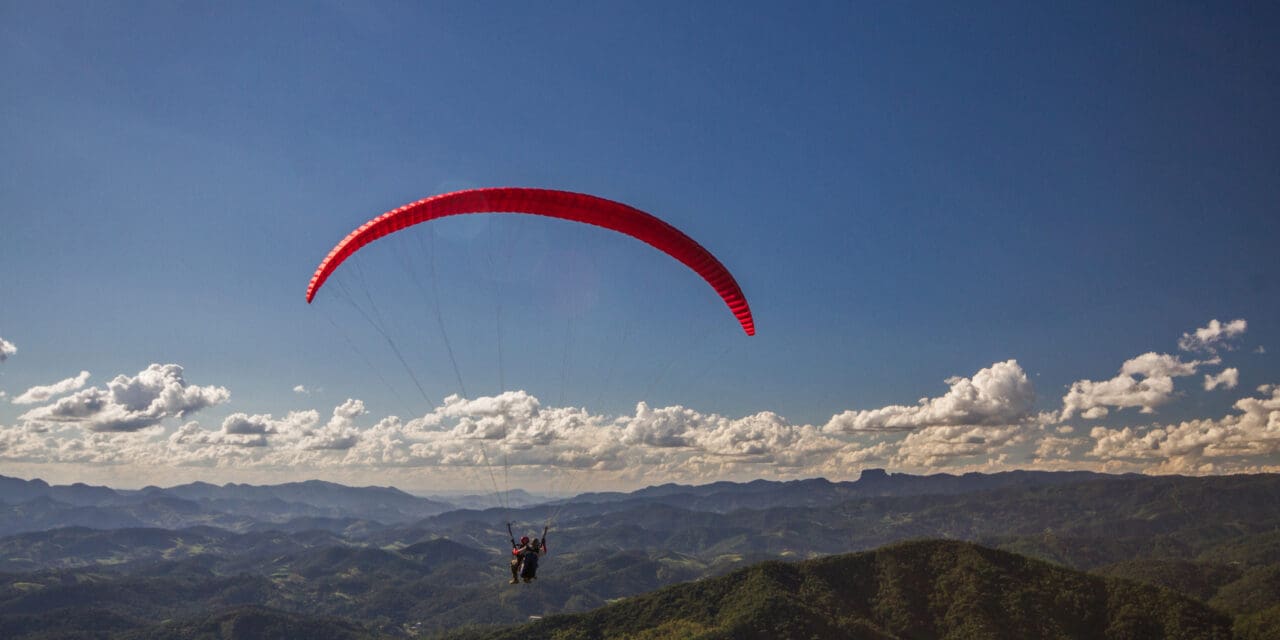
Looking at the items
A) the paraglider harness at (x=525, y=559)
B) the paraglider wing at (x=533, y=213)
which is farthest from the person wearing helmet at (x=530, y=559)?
the paraglider wing at (x=533, y=213)

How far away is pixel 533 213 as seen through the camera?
23.4 m

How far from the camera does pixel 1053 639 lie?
19212 cm

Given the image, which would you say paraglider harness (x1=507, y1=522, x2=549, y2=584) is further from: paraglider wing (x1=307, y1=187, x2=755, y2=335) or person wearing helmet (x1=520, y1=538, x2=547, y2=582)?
paraglider wing (x1=307, y1=187, x2=755, y2=335)

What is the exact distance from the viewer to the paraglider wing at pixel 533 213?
22.1 meters

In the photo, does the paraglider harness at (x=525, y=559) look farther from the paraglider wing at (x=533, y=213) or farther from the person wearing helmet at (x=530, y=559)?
the paraglider wing at (x=533, y=213)

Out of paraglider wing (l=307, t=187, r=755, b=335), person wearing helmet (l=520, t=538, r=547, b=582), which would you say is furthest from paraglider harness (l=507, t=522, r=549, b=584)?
paraglider wing (l=307, t=187, r=755, b=335)

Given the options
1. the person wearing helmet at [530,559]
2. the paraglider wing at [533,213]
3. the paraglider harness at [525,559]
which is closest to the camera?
the paraglider wing at [533,213]

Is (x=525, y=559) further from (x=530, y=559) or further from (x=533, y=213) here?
(x=533, y=213)

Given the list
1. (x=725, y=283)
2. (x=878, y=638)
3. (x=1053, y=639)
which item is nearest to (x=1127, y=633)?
(x=1053, y=639)

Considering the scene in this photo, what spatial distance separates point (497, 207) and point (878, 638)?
217m

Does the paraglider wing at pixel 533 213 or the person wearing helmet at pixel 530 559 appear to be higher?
the paraglider wing at pixel 533 213

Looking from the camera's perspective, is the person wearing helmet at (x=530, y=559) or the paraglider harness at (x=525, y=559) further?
the paraglider harness at (x=525, y=559)

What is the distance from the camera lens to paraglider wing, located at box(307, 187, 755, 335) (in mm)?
22141

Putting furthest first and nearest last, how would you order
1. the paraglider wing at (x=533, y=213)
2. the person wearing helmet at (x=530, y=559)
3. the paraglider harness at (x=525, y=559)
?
1. the paraglider harness at (x=525, y=559)
2. the person wearing helmet at (x=530, y=559)
3. the paraglider wing at (x=533, y=213)
